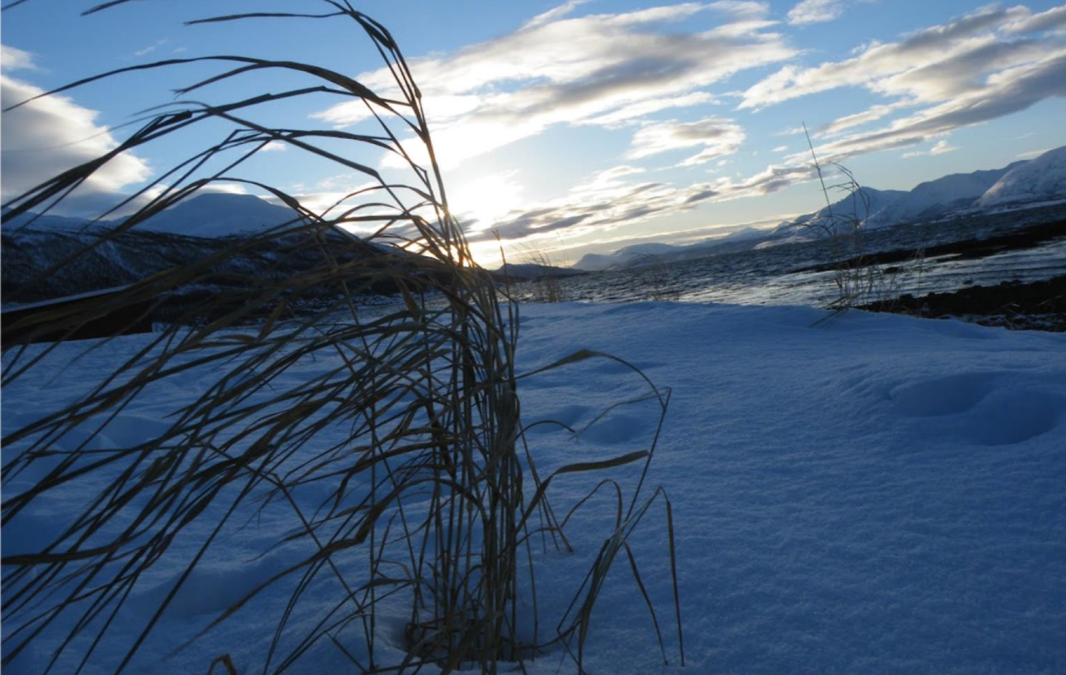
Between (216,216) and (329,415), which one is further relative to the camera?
(216,216)

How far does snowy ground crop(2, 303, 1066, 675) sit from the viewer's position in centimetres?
70

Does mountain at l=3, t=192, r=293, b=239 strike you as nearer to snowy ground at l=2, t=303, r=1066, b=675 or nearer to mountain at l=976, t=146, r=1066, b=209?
snowy ground at l=2, t=303, r=1066, b=675

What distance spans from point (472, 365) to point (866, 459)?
76 centimetres

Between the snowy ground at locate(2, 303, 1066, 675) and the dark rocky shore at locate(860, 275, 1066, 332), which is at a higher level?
the snowy ground at locate(2, 303, 1066, 675)

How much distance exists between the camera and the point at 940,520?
0.89 metres

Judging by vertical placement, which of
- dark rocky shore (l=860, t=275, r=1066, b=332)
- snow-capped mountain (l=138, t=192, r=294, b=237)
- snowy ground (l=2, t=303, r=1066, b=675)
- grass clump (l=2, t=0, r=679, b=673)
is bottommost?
dark rocky shore (l=860, t=275, r=1066, b=332)

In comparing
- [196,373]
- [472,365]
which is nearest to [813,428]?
[472,365]

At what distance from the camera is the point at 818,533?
89 cm

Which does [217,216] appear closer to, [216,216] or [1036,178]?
[216,216]

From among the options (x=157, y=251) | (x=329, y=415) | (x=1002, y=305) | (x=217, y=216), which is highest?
(x=217, y=216)

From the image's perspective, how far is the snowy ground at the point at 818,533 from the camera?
696mm

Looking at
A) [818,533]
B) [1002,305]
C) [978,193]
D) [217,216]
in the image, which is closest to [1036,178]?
[978,193]

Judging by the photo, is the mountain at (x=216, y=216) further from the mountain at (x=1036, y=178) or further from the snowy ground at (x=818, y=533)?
the mountain at (x=1036, y=178)

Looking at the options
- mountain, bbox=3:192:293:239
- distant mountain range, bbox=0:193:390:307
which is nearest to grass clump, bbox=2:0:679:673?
distant mountain range, bbox=0:193:390:307
